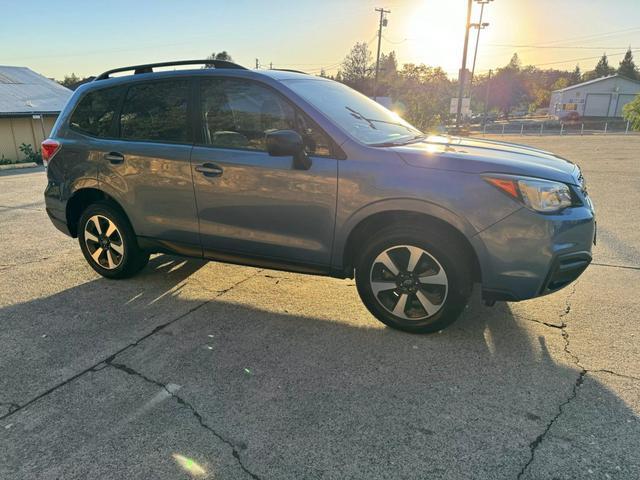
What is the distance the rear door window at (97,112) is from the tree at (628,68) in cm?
10186

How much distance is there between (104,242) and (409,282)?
9.86 feet

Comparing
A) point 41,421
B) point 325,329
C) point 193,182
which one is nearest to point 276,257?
point 325,329

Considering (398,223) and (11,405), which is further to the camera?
(398,223)

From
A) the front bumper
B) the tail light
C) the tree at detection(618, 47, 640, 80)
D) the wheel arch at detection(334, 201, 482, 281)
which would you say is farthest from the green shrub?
the tree at detection(618, 47, 640, 80)

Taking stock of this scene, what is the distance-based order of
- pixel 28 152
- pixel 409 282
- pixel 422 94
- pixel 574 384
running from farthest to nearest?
pixel 422 94, pixel 28 152, pixel 409 282, pixel 574 384

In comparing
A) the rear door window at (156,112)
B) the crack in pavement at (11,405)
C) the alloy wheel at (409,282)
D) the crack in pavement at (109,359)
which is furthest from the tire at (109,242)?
the alloy wheel at (409,282)

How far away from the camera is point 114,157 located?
4.15m

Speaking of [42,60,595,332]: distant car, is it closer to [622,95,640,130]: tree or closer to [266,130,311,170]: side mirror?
[266,130,311,170]: side mirror

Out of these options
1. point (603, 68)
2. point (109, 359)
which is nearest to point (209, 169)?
point (109, 359)

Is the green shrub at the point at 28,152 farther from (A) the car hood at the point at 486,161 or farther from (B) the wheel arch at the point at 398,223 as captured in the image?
(A) the car hood at the point at 486,161

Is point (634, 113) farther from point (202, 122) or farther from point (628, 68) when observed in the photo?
point (628, 68)

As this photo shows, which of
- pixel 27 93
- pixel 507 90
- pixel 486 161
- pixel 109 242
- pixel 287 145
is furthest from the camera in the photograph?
pixel 507 90

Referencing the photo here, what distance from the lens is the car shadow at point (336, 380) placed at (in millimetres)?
2256

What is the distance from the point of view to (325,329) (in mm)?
3549
